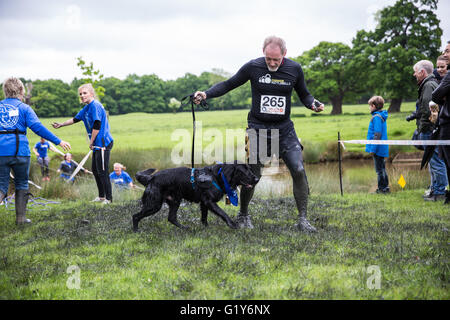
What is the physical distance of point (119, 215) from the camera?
5.99 metres

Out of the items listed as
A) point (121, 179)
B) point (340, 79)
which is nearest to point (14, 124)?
point (121, 179)

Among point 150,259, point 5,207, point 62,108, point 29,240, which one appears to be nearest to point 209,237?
point 150,259

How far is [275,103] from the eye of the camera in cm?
477

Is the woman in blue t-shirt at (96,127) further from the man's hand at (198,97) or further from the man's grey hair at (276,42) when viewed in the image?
the man's grey hair at (276,42)

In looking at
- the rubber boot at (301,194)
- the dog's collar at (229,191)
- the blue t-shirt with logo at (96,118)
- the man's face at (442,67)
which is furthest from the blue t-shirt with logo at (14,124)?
the man's face at (442,67)

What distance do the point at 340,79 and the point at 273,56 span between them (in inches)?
1470

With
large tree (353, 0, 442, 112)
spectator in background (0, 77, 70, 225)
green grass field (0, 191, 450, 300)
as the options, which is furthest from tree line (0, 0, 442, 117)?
green grass field (0, 191, 450, 300)

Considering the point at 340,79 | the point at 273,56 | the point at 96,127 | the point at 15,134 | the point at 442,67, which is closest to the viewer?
the point at 273,56

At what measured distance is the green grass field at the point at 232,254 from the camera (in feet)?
9.37

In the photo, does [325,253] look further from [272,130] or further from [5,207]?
[5,207]

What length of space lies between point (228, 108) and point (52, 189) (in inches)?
1224

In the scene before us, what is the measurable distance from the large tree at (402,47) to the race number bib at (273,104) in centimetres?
2783

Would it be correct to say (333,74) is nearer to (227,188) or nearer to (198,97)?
(198,97)

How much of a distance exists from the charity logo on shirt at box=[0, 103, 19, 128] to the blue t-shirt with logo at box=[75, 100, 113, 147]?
70.9 inches
